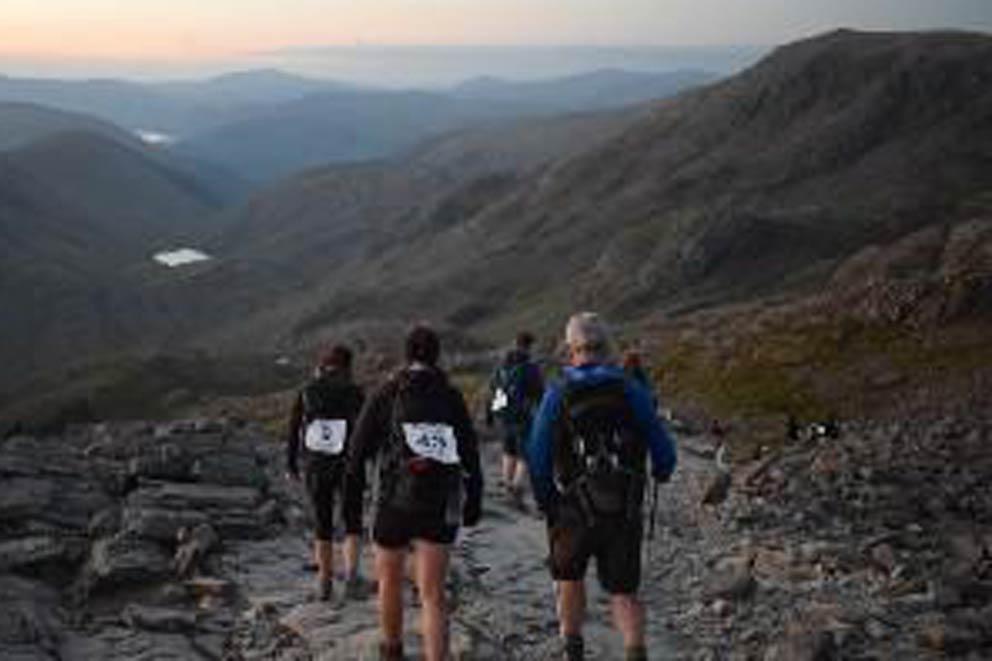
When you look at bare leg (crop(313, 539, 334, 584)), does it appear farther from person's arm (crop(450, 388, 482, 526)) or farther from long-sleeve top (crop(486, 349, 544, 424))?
long-sleeve top (crop(486, 349, 544, 424))

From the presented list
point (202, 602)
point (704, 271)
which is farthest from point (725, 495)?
point (704, 271)

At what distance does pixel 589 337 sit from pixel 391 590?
2.89 metres

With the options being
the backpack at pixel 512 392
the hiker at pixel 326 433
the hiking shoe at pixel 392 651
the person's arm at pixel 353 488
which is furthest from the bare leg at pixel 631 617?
the backpack at pixel 512 392

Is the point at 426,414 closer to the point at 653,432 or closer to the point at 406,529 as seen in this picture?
the point at 406,529

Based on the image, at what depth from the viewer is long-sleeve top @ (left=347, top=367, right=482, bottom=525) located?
12406mm

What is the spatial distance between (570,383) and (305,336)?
185041mm

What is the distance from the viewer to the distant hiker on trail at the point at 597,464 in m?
11.9

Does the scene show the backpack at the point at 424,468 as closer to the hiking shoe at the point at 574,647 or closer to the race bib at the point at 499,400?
the hiking shoe at the point at 574,647

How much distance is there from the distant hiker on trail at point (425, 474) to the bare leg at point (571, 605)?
3.22ft

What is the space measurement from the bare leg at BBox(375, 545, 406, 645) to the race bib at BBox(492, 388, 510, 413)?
959 cm

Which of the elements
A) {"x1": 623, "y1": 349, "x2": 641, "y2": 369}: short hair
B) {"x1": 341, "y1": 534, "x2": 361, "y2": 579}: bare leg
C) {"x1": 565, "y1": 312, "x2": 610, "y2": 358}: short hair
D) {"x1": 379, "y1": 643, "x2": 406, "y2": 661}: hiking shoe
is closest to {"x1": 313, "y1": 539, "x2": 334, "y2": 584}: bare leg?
{"x1": 341, "y1": 534, "x2": 361, "y2": 579}: bare leg

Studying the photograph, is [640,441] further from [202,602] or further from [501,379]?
[501,379]

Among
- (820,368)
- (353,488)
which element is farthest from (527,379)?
(820,368)

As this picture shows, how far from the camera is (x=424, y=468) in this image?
40.2ft
